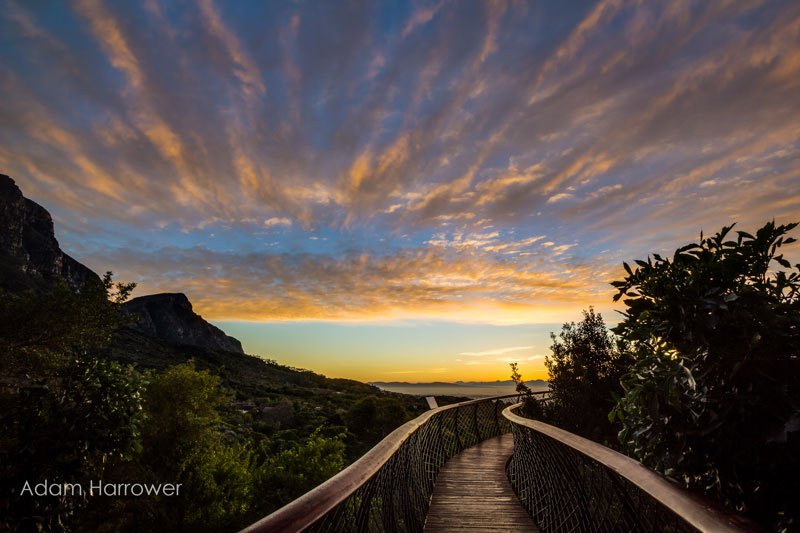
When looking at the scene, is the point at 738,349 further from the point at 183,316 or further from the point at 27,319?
the point at 183,316

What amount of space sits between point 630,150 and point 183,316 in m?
143

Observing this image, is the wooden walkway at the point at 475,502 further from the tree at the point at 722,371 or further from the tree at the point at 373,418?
the tree at the point at 373,418

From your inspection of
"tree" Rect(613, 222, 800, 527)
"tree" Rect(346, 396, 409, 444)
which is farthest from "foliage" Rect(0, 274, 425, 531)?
"tree" Rect(346, 396, 409, 444)

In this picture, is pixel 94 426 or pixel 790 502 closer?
pixel 790 502

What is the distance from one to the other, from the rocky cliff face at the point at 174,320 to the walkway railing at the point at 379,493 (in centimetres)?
12424

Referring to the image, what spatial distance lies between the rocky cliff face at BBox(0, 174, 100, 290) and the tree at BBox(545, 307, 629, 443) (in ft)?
200

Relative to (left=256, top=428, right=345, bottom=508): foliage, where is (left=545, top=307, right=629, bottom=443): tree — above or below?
above

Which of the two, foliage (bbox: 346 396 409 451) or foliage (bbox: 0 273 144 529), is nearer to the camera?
foliage (bbox: 0 273 144 529)

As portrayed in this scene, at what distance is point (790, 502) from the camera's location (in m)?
2.06

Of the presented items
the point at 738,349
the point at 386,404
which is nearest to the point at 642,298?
the point at 738,349

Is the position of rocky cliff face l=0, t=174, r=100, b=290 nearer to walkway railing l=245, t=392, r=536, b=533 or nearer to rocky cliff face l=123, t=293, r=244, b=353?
rocky cliff face l=123, t=293, r=244, b=353

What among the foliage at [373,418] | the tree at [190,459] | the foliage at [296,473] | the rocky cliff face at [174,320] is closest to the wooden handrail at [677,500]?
the tree at [190,459]

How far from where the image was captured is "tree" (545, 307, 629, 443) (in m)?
10.8

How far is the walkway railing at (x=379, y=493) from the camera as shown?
148 centimetres
